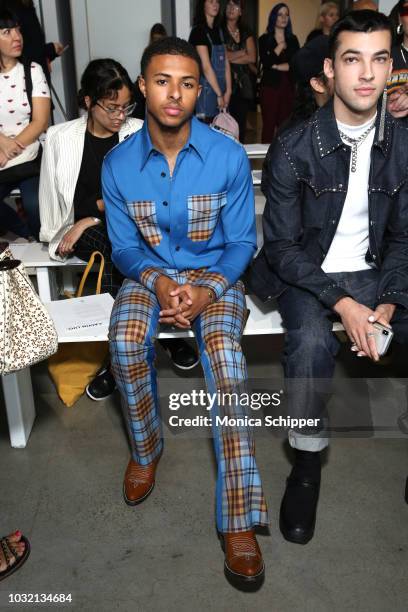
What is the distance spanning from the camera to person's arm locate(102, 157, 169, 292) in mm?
2234

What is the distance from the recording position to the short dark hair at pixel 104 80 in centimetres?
270

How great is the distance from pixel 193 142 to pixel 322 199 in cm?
49

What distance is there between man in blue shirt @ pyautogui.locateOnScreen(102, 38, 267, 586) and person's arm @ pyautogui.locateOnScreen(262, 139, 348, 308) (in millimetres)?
82

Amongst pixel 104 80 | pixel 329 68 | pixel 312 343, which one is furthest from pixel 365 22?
pixel 104 80

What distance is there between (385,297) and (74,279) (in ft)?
6.76

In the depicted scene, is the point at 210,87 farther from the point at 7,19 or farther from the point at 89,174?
the point at 89,174

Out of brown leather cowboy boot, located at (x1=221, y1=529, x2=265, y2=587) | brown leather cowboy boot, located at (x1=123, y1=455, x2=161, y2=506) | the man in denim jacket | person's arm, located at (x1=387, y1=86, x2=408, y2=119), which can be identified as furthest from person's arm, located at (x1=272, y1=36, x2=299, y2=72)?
brown leather cowboy boot, located at (x1=221, y1=529, x2=265, y2=587)

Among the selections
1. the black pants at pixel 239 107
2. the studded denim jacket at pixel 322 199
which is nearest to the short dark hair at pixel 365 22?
the studded denim jacket at pixel 322 199

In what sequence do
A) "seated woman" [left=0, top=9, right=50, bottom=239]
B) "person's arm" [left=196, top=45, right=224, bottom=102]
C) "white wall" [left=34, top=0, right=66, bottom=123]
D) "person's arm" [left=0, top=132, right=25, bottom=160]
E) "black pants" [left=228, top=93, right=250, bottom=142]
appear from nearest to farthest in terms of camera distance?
"seated woman" [left=0, top=9, right=50, bottom=239]
"person's arm" [left=0, top=132, right=25, bottom=160]
"person's arm" [left=196, top=45, right=224, bottom=102]
"black pants" [left=228, top=93, right=250, bottom=142]
"white wall" [left=34, top=0, right=66, bottom=123]

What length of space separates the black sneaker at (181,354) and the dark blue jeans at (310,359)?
82 cm

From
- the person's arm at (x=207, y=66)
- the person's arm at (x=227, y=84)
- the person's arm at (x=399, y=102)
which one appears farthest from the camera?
the person's arm at (x=227, y=84)

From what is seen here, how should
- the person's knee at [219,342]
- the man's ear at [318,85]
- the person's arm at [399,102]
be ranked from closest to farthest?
the person's knee at [219,342] < the man's ear at [318,85] < the person's arm at [399,102]

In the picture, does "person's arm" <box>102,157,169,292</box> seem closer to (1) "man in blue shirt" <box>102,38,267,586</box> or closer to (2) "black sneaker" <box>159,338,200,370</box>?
(1) "man in blue shirt" <box>102,38,267,586</box>

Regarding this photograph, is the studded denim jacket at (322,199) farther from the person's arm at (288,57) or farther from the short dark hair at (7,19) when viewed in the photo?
the person's arm at (288,57)
